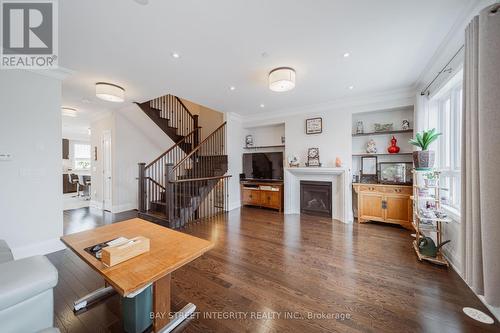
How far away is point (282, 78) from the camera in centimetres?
274

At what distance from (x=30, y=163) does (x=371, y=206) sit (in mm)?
5825

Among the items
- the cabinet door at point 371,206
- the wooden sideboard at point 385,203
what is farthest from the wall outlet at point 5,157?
the cabinet door at point 371,206

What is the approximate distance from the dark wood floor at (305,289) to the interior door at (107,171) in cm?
261

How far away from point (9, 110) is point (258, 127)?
15.7 feet

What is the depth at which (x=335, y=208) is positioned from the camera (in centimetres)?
440

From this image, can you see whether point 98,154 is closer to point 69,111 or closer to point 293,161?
point 69,111

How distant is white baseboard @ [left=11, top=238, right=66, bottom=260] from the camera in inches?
99.3

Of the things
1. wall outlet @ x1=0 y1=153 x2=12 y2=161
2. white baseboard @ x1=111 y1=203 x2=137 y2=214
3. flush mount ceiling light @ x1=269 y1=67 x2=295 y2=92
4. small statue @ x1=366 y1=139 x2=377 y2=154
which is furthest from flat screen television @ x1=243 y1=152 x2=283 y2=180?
wall outlet @ x1=0 y1=153 x2=12 y2=161

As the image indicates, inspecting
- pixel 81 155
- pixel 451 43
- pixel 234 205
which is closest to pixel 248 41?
pixel 451 43

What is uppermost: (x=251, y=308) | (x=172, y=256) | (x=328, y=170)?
(x=328, y=170)

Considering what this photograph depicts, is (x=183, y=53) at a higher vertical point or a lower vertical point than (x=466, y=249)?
higher

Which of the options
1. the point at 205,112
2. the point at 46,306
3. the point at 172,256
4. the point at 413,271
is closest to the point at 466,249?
the point at 413,271

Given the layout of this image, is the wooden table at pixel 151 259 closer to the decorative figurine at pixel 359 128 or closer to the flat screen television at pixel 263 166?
the flat screen television at pixel 263 166

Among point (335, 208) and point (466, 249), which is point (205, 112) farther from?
point (466, 249)
